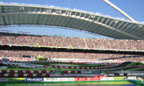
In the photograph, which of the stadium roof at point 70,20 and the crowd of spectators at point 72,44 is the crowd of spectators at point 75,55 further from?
the stadium roof at point 70,20

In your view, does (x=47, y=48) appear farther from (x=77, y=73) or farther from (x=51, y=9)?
(x=77, y=73)

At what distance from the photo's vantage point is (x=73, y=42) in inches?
2151

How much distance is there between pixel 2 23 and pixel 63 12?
808 inches

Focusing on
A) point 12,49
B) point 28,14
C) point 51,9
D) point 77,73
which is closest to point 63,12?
point 51,9

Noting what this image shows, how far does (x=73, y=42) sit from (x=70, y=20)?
752 cm

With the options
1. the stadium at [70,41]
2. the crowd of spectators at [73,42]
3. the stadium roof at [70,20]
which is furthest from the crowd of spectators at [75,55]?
the stadium roof at [70,20]

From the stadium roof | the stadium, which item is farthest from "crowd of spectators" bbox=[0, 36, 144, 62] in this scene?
the stadium roof

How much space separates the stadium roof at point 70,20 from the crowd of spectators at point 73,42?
3970 mm

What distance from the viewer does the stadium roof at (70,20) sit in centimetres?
4692

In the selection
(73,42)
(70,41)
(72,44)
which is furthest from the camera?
(70,41)

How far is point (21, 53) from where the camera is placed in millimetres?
46344

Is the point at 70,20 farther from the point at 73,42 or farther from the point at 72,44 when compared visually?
the point at 72,44

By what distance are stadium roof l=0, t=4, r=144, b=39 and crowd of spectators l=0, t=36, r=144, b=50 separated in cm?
397

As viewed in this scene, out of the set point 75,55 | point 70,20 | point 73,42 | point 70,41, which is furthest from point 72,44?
point 70,20
